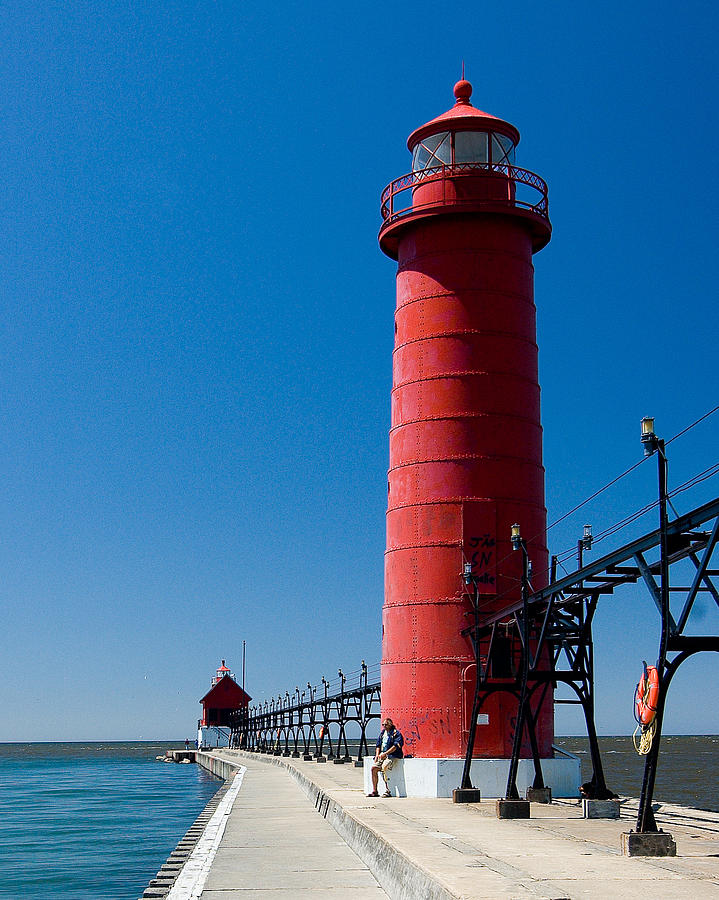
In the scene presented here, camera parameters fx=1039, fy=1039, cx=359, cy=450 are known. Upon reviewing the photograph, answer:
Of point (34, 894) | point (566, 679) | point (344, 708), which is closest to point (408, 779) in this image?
point (566, 679)

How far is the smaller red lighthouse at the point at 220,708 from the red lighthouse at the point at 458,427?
77.3 metres

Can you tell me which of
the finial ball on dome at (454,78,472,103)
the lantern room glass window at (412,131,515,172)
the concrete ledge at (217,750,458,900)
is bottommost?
the concrete ledge at (217,750,458,900)

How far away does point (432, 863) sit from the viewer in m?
10.2

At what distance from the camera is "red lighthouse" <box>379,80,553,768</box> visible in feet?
72.7

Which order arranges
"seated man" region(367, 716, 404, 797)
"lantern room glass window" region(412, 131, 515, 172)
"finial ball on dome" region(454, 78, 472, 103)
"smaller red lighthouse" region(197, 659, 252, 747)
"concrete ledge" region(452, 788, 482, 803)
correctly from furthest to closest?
"smaller red lighthouse" region(197, 659, 252, 747)
"finial ball on dome" region(454, 78, 472, 103)
"lantern room glass window" region(412, 131, 515, 172)
"seated man" region(367, 716, 404, 797)
"concrete ledge" region(452, 788, 482, 803)

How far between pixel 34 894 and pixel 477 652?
1035 centimetres

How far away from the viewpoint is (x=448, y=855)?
11.0m

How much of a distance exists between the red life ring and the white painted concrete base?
9.33 m

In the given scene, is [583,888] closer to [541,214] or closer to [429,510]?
[429,510]

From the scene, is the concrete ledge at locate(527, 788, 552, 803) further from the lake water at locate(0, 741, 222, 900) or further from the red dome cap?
the red dome cap

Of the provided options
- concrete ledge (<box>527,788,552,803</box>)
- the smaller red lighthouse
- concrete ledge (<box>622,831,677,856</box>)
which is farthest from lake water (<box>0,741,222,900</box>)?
the smaller red lighthouse

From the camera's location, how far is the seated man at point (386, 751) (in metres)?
20.3

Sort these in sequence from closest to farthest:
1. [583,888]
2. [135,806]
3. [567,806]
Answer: [583,888]
[567,806]
[135,806]

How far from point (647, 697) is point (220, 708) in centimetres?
9049
